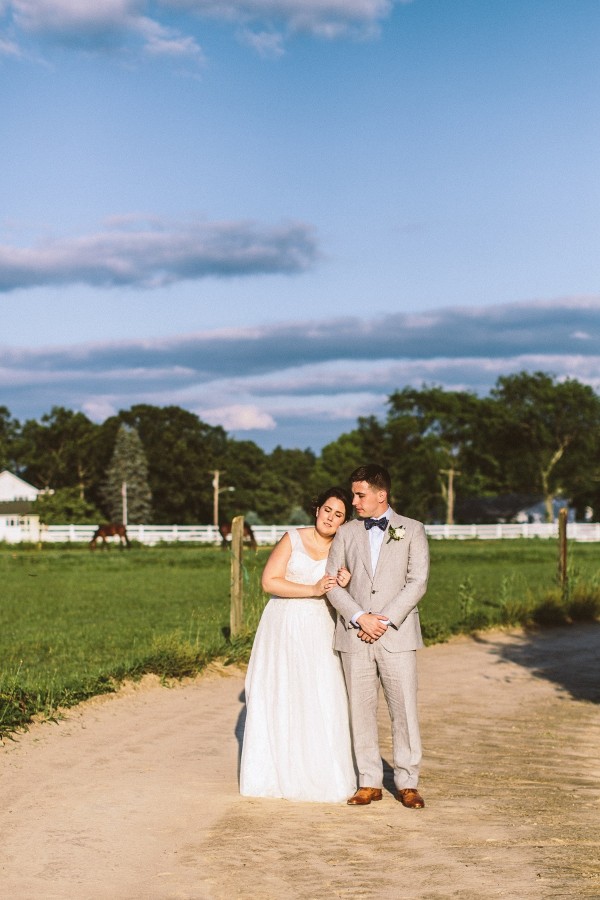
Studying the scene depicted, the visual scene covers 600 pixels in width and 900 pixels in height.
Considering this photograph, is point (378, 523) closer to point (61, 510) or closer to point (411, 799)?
point (411, 799)

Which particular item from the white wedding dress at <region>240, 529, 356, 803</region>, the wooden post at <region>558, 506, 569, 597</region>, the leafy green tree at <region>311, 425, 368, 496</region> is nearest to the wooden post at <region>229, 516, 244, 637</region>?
the white wedding dress at <region>240, 529, 356, 803</region>

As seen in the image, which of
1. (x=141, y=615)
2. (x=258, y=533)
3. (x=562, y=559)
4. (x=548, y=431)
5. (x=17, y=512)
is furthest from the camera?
(x=548, y=431)

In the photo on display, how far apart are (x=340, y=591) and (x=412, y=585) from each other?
1.56 feet

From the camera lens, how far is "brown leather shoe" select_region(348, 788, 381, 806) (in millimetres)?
7371

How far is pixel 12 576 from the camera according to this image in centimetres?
3462

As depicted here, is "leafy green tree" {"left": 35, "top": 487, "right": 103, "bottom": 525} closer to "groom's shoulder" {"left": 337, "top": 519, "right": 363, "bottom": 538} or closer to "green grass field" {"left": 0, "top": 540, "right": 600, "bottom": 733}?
"green grass field" {"left": 0, "top": 540, "right": 600, "bottom": 733}

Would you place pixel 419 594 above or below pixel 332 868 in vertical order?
above

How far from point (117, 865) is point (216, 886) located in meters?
0.69

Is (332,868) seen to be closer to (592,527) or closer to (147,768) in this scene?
(147,768)

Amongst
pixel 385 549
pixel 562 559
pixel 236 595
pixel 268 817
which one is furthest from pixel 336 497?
pixel 562 559

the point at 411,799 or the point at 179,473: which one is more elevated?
the point at 179,473

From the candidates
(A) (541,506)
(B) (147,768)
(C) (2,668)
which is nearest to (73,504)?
(A) (541,506)

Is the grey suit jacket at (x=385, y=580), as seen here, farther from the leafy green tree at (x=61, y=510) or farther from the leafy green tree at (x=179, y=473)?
the leafy green tree at (x=179, y=473)

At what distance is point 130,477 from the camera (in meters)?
98.8
